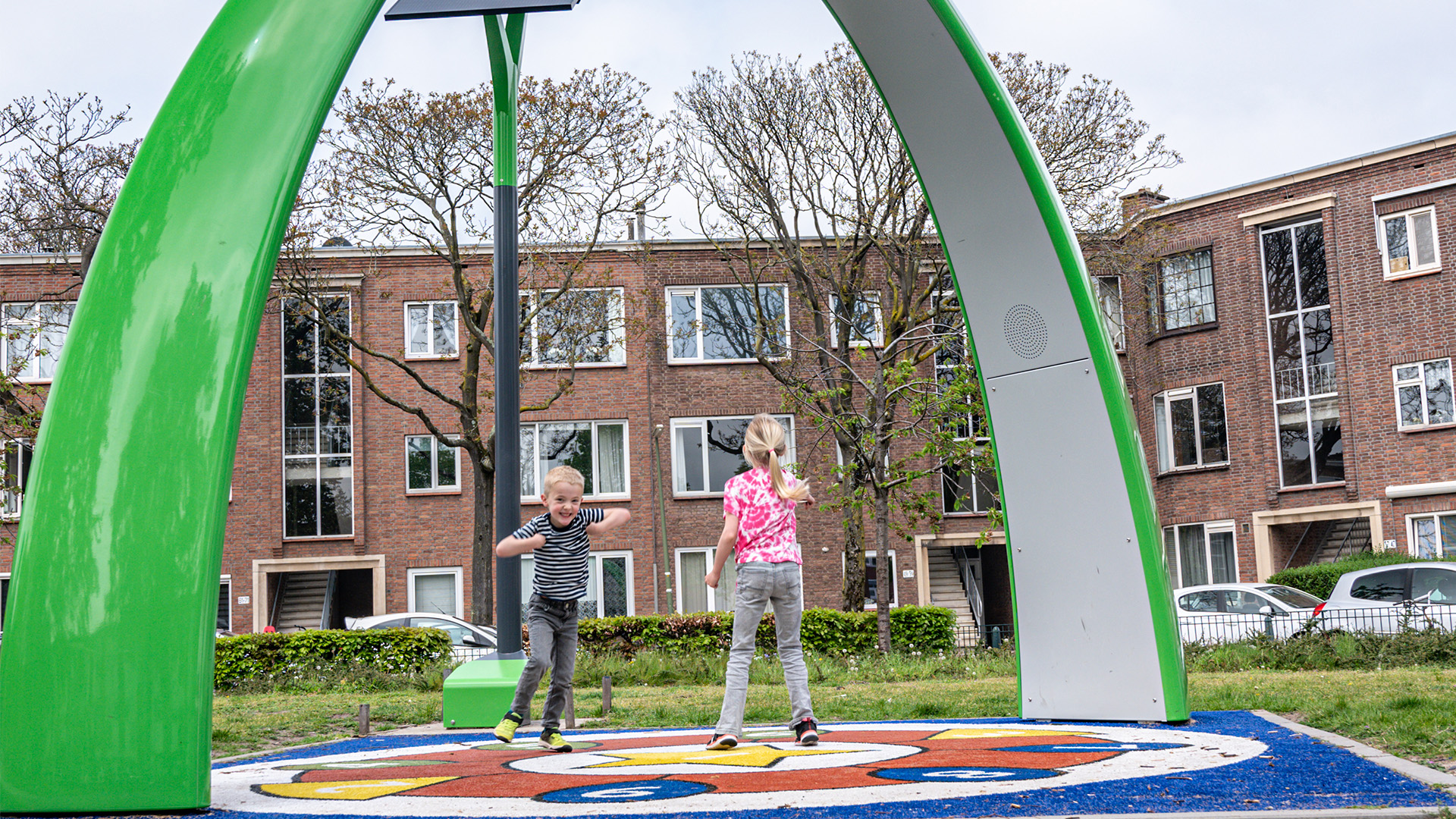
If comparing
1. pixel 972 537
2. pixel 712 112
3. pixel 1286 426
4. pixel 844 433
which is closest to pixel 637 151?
pixel 712 112

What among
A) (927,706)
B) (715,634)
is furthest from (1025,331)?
(715,634)

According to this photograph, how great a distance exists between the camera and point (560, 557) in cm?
666

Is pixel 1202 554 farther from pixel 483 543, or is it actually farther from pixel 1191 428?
pixel 483 543

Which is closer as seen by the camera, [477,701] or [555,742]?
[555,742]

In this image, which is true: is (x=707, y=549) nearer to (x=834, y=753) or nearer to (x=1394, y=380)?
(x=1394, y=380)

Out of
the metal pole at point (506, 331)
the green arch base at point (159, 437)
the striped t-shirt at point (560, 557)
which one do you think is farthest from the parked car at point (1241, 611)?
the green arch base at point (159, 437)

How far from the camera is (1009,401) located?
7.43 metres

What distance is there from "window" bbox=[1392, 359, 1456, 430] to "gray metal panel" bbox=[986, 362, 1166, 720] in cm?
2202

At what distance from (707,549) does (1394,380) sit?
15.7 metres

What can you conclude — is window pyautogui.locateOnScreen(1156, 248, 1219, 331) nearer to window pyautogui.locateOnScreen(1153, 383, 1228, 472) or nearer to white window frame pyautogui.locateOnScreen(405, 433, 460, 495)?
window pyautogui.locateOnScreen(1153, 383, 1228, 472)

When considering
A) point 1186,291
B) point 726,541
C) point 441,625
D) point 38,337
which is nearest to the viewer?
point 726,541

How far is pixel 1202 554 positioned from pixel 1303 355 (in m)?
5.17

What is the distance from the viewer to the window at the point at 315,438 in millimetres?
29406

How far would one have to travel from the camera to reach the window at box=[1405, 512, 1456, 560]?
973 inches
